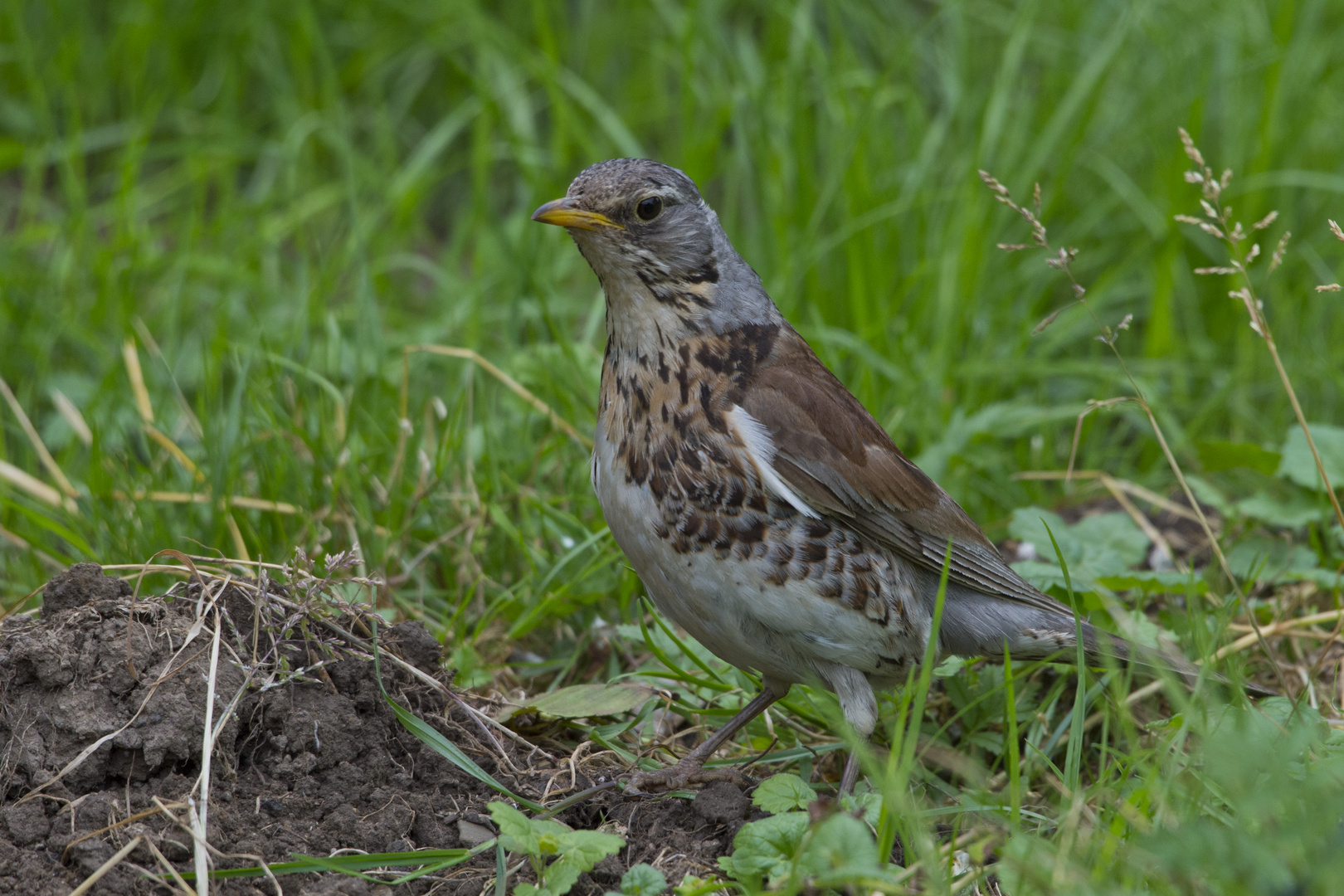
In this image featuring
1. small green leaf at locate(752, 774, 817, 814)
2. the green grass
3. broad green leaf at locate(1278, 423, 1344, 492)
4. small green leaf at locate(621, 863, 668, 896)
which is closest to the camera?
small green leaf at locate(621, 863, 668, 896)

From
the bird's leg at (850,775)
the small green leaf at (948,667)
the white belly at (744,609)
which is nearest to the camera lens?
the white belly at (744,609)

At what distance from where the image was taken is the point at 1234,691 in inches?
110

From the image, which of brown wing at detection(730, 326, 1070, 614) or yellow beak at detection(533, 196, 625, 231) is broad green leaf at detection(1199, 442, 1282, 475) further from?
yellow beak at detection(533, 196, 625, 231)

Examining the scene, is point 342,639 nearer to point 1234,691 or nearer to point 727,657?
point 727,657

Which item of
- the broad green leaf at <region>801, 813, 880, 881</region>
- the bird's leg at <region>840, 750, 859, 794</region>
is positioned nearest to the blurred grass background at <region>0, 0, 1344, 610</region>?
the bird's leg at <region>840, 750, 859, 794</region>

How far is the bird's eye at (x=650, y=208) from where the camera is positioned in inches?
134

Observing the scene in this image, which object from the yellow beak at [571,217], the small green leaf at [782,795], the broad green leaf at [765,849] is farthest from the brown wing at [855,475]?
the broad green leaf at [765,849]

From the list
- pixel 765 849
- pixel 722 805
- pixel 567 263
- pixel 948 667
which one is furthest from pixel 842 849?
pixel 567 263

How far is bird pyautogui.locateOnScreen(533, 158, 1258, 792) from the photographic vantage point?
10.3 feet

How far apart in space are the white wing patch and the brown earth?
0.71m

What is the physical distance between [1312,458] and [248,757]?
3.46 meters

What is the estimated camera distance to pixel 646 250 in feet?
11.1

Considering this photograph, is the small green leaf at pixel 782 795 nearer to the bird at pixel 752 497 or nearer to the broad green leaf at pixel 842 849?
the bird at pixel 752 497

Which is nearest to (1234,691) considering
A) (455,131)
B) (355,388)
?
(355,388)
